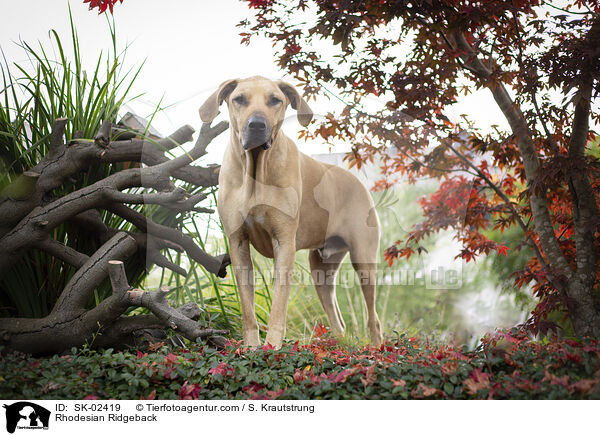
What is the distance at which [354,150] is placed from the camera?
10.2ft

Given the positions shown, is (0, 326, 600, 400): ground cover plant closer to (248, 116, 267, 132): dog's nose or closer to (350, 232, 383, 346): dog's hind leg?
(350, 232, 383, 346): dog's hind leg

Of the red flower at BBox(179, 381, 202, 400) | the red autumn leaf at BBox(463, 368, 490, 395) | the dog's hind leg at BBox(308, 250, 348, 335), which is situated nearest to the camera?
the red autumn leaf at BBox(463, 368, 490, 395)

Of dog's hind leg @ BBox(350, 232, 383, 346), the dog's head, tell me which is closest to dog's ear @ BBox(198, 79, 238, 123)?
the dog's head

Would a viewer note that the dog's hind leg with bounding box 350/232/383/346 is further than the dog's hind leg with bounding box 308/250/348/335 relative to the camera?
No

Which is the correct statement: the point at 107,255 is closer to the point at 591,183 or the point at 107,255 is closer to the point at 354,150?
the point at 354,150

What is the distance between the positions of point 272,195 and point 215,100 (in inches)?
23.0

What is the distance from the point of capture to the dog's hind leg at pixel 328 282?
11.2 feet

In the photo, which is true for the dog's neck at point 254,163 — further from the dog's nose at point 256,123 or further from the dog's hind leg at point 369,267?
the dog's hind leg at point 369,267

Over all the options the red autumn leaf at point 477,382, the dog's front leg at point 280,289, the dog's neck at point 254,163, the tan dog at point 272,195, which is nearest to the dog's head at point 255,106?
the tan dog at point 272,195

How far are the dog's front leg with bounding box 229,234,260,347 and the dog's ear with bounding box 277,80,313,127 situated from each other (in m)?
0.75
